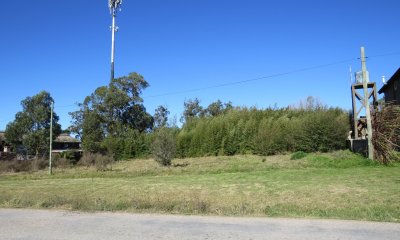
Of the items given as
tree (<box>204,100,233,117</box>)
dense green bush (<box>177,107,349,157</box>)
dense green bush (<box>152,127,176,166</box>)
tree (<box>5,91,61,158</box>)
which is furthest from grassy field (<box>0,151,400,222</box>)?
tree (<box>204,100,233,117</box>)

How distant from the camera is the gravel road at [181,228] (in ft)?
22.0

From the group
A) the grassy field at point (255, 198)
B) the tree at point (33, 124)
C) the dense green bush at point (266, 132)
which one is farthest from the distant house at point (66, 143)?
the grassy field at point (255, 198)

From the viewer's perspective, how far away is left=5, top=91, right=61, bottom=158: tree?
42938 mm

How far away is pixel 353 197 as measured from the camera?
37.9 feet

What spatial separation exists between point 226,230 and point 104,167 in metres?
25.7

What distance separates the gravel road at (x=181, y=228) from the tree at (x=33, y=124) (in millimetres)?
36631

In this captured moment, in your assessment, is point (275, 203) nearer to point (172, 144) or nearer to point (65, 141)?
point (172, 144)

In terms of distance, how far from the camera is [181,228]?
24.3 ft

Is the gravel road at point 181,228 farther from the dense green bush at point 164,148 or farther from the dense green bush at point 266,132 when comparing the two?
the dense green bush at point 266,132

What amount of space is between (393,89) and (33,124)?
36.5 metres

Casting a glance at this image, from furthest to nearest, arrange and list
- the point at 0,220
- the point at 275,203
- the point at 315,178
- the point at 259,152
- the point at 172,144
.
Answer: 1. the point at 259,152
2. the point at 172,144
3. the point at 315,178
4. the point at 275,203
5. the point at 0,220

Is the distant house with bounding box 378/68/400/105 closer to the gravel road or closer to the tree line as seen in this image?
the tree line

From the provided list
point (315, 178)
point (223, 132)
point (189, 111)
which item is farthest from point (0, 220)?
point (189, 111)

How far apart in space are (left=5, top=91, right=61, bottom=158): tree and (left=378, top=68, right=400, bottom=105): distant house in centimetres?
3444
